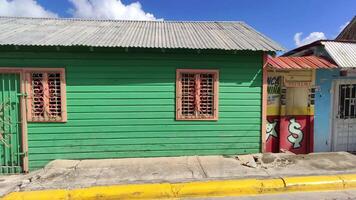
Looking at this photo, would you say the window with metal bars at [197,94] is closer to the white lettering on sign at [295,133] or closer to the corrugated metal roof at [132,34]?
the corrugated metal roof at [132,34]

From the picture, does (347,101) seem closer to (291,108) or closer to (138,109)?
(291,108)

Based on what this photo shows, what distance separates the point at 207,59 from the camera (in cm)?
639

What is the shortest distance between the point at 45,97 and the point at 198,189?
4.02 m

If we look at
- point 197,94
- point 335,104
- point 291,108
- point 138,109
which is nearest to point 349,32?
point 335,104

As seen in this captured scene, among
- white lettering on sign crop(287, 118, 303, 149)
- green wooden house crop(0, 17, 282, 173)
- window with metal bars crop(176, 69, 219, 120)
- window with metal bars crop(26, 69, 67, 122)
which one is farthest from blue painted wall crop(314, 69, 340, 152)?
window with metal bars crop(26, 69, 67, 122)

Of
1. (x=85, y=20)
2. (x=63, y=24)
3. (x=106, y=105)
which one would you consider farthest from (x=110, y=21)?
(x=106, y=105)

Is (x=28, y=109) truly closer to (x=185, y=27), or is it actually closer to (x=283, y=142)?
(x=185, y=27)

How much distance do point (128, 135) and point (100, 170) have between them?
109 centimetres

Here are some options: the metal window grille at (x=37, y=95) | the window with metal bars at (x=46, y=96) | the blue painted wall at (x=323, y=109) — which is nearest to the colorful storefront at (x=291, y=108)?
the blue painted wall at (x=323, y=109)

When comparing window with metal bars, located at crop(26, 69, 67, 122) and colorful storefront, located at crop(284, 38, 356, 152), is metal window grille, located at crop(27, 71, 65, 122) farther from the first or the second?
colorful storefront, located at crop(284, 38, 356, 152)

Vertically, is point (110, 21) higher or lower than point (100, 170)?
higher

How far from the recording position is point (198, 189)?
188 inches

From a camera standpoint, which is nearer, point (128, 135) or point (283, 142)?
point (128, 135)

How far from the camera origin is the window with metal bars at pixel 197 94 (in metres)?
6.39
